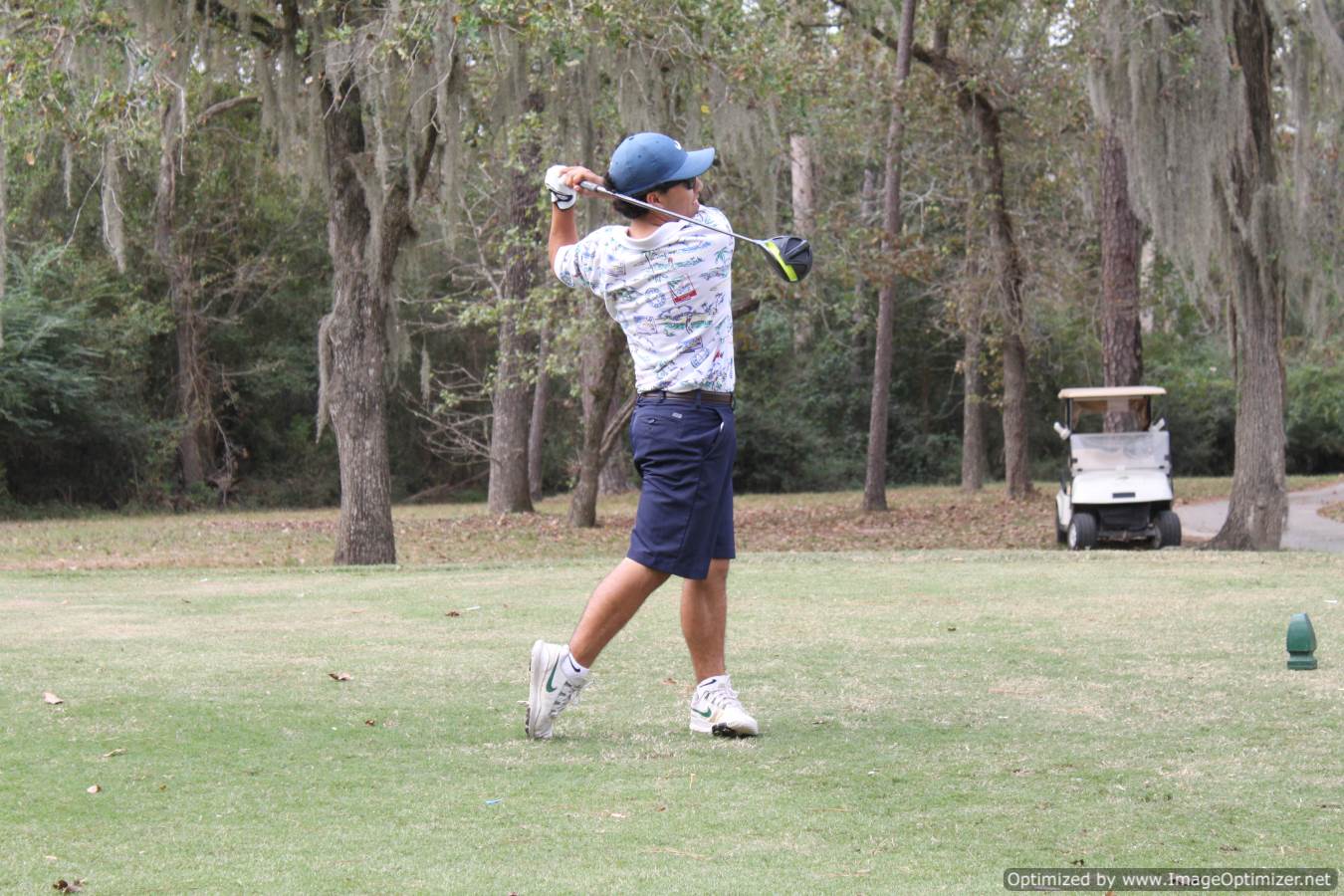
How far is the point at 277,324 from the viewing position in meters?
34.1

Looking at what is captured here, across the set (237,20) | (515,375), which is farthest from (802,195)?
(237,20)

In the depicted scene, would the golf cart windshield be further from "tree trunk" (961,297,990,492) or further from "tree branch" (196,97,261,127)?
"tree trunk" (961,297,990,492)

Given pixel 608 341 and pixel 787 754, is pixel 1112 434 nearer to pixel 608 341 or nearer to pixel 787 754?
pixel 608 341

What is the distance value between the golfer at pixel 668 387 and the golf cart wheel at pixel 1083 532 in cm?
1309

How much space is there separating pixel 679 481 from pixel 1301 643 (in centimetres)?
268

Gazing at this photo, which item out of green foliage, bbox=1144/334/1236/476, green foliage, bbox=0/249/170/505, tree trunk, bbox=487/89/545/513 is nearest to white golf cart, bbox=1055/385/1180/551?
tree trunk, bbox=487/89/545/513

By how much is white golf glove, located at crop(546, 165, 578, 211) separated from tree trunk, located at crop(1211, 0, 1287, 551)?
11803 millimetres

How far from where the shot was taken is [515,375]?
83.5 feet

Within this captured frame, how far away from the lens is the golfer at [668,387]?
5141 mm

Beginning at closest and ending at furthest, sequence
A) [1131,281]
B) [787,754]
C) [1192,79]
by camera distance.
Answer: [787,754] < [1192,79] < [1131,281]

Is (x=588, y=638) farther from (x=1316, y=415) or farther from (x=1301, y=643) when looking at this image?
(x=1316, y=415)

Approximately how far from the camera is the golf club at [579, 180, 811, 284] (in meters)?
5.09

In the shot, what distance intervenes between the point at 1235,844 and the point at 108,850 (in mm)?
2646

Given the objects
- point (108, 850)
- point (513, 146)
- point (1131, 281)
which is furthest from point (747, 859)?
point (1131, 281)
